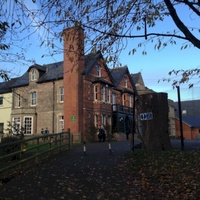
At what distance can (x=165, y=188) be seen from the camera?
9.13 metres

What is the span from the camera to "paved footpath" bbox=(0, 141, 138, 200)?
28.4ft

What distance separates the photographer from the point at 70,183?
9.84 m

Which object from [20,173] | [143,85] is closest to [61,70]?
[143,85]

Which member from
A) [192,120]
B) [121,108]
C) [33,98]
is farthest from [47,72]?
[192,120]

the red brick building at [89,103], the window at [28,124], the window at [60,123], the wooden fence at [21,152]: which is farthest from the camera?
the window at [28,124]

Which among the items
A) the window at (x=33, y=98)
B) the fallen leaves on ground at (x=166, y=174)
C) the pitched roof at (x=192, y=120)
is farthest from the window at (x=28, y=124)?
the pitched roof at (x=192, y=120)

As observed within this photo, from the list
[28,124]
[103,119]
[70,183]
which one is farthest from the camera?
[28,124]

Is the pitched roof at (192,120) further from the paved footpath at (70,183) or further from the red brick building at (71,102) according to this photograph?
the paved footpath at (70,183)

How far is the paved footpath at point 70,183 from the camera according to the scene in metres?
8.66

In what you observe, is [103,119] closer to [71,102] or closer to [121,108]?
[121,108]

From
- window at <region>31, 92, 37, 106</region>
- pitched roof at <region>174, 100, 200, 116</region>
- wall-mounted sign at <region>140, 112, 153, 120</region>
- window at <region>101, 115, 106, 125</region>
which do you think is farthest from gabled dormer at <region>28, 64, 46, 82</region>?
pitched roof at <region>174, 100, 200, 116</region>

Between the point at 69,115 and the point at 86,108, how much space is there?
84.3 inches

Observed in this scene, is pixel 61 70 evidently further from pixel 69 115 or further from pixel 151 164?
pixel 151 164

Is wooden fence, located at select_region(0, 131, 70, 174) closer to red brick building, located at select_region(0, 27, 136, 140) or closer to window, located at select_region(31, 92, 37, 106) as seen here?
red brick building, located at select_region(0, 27, 136, 140)
